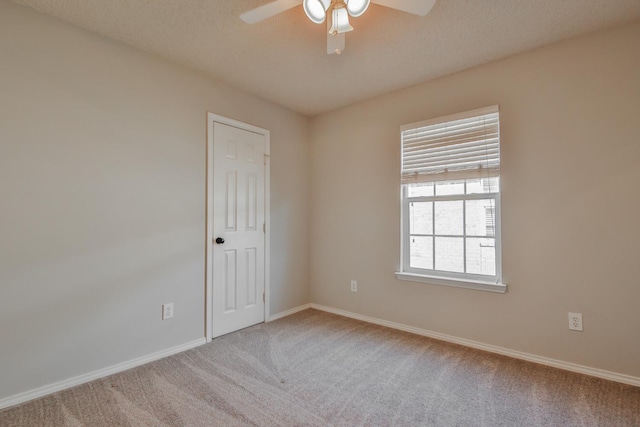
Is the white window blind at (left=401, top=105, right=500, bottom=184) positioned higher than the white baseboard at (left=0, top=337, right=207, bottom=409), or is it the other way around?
the white window blind at (left=401, top=105, right=500, bottom=184)

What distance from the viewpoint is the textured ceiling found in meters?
1.95

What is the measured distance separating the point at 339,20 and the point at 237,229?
6.86 feet

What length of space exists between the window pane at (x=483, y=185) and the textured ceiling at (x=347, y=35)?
1.03 metres

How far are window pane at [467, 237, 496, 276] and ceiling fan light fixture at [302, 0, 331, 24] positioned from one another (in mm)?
2211

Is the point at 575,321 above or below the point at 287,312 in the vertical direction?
above

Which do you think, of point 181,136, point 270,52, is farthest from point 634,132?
point 181,136

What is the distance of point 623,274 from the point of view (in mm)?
2105

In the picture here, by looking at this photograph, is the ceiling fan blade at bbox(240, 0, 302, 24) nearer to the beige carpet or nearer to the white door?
the white door

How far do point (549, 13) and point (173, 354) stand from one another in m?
3.79

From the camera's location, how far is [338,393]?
199cm

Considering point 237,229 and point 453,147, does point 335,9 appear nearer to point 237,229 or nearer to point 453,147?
point 453,147

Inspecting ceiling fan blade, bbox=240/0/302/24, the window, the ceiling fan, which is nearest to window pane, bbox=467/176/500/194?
the window

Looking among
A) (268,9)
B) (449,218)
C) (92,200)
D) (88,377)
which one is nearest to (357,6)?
(268,9)

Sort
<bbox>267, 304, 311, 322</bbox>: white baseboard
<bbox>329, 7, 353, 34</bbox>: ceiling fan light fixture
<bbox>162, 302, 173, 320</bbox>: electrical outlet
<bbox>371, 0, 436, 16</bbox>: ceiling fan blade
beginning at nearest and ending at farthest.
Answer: <bbox>371, 0, 436, 16</bbox>: ceiling fan blade, <bbox>329, 7, 353, 34</bbox>: ceiling fan light fixture, <bbox>162, 302, 173, 320</bbox>: electrical outlet, <bbox>267, 304, 311, 322</bbox>: white baseboard
